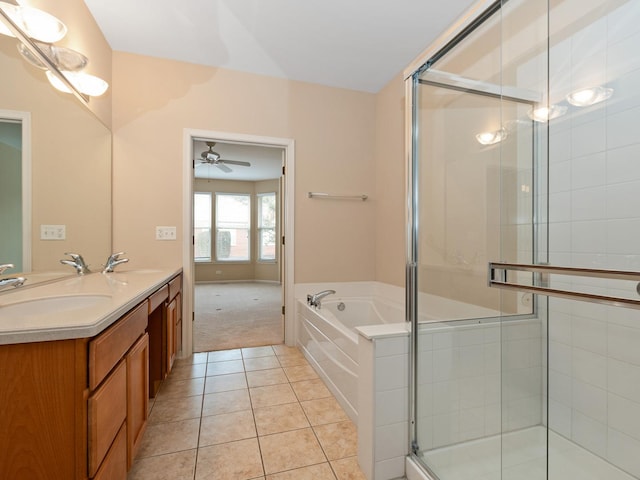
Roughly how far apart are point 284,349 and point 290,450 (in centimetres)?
143

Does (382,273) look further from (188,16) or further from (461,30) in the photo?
(188,16)

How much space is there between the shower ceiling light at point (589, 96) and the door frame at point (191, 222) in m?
2.19

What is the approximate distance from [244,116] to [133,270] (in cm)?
169

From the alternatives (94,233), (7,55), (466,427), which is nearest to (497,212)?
(466,427)

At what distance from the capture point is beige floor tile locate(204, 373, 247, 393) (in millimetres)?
2223

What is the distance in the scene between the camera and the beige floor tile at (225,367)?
2.48 m

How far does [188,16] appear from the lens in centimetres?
222

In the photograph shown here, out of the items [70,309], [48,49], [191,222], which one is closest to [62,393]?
[70,309]

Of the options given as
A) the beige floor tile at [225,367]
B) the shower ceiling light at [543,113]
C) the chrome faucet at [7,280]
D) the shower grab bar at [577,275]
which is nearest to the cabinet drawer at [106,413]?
the chrome faucet at [7,280]

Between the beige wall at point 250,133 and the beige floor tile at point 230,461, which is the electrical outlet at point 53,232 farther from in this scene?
the beige floor tile at point 230,461

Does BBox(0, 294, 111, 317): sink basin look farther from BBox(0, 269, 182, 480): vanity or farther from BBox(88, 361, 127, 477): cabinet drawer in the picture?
BBox(88, 361, 127, 477): cabinet drawer

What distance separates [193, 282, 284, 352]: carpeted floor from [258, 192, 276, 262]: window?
1213 mm

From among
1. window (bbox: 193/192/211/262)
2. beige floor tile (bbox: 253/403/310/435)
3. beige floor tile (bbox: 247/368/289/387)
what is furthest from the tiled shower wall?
window (bbox: 193/192/211/262)

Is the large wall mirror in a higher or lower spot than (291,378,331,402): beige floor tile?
higher
